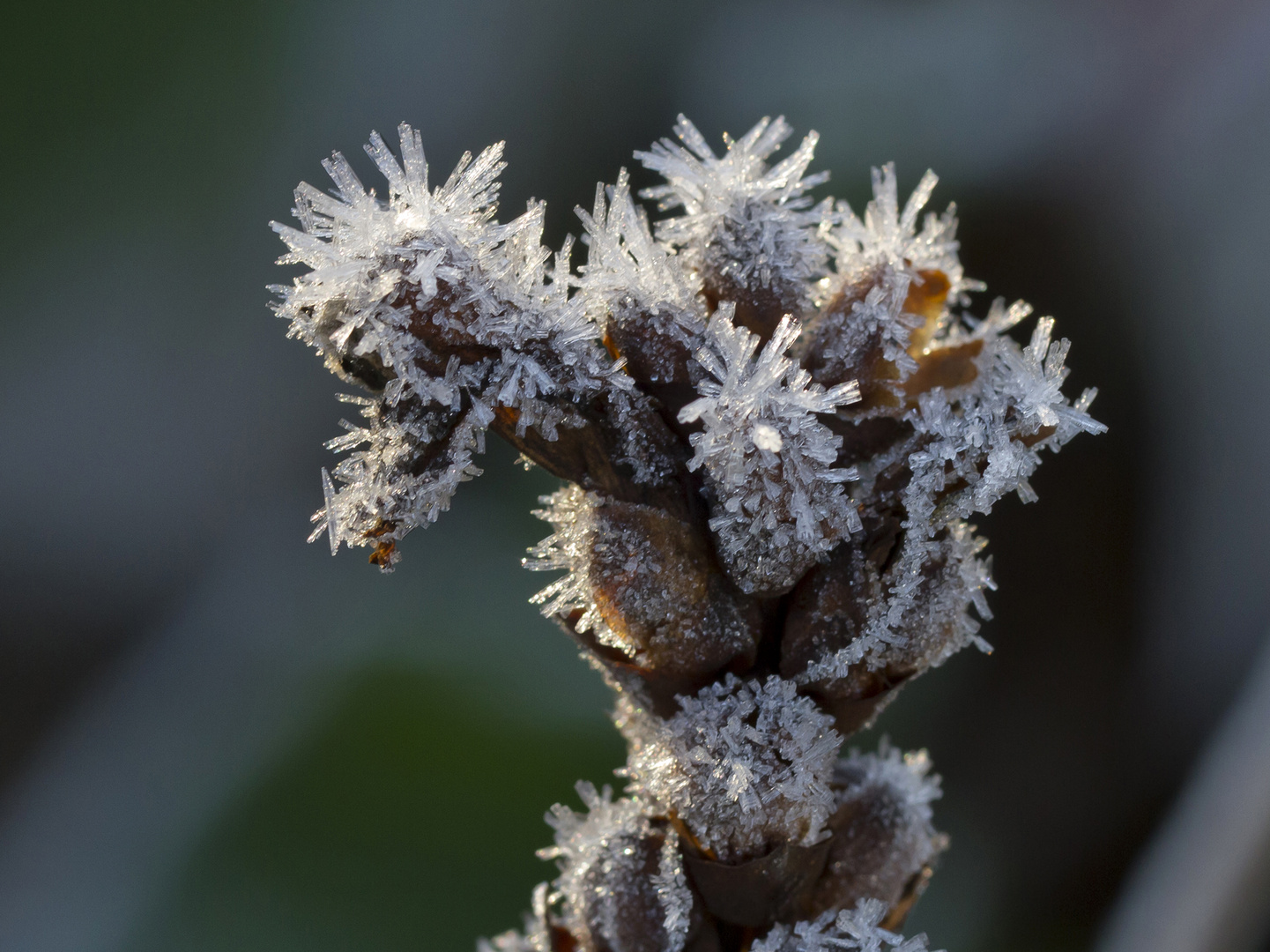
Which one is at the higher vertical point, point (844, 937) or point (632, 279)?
point (632, 279)

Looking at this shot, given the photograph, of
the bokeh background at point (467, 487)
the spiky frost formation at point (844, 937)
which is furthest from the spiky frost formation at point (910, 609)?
the bokeh background at point (467, 487)

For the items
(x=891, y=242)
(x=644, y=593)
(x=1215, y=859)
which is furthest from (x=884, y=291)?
(x=1215, y=859)

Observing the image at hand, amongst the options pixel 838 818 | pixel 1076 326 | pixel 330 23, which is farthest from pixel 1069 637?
pixel 330 23

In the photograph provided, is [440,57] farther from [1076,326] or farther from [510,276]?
[510,276]

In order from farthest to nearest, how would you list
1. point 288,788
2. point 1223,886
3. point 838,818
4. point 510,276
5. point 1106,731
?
point 1106,731
point 288,788
point 1223,886
point 838,818
point 510,276

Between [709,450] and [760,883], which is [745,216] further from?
[760,883]

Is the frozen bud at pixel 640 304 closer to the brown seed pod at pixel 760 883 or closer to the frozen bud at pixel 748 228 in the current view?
the frozen bud at pixel 748 228

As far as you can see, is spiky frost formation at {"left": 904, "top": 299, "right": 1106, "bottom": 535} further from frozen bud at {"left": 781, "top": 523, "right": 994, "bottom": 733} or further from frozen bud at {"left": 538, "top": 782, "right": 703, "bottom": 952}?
frozen bud at {"left": 538, "top": 782, "right": 703, "bottom": 952}
